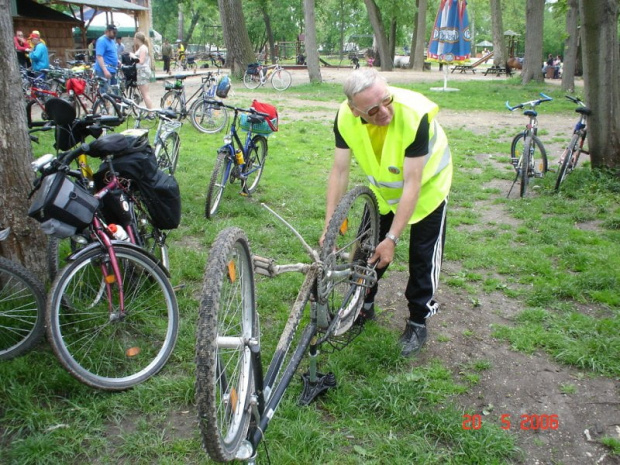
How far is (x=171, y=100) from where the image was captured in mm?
12750

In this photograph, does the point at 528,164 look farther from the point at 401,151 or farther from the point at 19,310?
the point at 19,310

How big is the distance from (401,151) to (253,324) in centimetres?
134

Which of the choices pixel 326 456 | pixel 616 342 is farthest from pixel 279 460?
pixel 616 342

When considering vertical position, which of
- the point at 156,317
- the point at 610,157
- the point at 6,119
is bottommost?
the point at 156,317

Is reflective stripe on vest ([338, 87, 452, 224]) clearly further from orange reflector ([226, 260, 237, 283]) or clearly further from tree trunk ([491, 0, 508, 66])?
tree trunk ([491, 0, 508, 66])

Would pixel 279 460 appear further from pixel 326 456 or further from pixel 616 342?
pixel 616 342

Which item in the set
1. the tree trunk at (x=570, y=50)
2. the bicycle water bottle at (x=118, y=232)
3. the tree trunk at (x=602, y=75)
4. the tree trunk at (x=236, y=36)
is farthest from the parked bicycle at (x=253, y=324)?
the tree trunk at (x=236, y=36)

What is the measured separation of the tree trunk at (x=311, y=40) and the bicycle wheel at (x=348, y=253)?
1767cm

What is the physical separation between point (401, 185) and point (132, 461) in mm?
2132

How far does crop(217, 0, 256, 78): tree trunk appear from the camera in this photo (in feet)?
69.9

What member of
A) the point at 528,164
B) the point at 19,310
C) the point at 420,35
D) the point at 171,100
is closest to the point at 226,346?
the point at 19,310

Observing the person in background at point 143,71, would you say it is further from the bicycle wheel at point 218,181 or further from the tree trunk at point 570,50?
the tree trunk at point 570,50

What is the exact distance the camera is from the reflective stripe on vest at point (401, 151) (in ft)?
9.87

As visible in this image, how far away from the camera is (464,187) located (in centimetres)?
779
